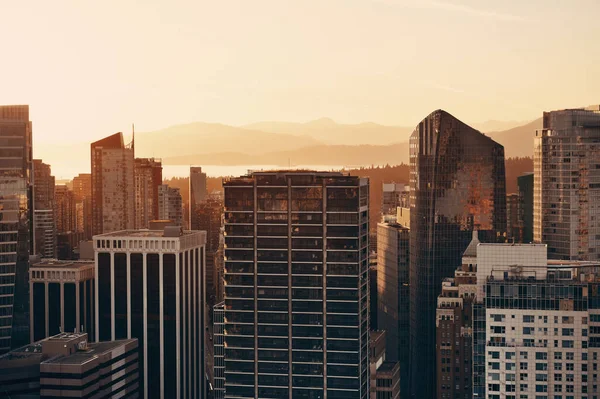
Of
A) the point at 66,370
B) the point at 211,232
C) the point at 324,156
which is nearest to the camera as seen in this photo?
the point at 66,370

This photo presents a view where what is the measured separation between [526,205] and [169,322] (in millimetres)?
43636

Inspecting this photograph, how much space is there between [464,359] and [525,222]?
113 feet

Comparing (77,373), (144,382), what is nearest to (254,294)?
(77,373)

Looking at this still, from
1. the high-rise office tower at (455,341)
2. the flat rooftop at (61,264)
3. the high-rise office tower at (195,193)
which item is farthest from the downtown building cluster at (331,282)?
the high-rise office tower at (195,193)

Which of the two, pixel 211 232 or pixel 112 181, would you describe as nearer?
pixel 211 232

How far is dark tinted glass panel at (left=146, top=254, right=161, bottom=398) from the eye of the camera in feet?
353

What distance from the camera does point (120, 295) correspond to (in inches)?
4259

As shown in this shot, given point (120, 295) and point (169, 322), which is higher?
point (120, 295)

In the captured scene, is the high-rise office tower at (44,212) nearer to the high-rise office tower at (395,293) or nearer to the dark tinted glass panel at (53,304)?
the dark tinted glass panel at (53,304)

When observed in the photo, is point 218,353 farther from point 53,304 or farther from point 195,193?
point 195,193

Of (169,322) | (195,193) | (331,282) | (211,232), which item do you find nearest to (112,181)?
(195,193)

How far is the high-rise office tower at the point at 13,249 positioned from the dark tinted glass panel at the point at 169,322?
1567 cm

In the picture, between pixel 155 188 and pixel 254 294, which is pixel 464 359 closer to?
pixel 254 294

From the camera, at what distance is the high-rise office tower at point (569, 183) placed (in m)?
110
